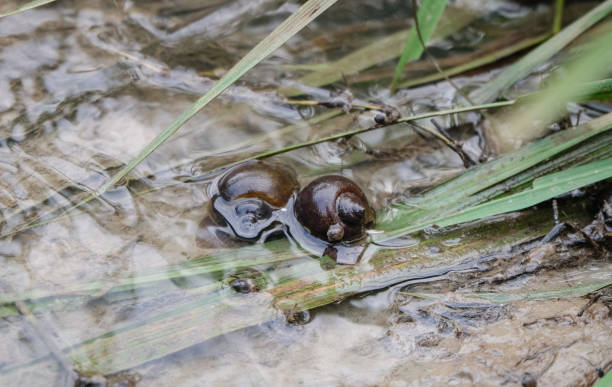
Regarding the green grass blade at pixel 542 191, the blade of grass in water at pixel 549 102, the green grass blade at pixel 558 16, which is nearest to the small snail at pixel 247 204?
the green grass blade at pixel 542 191

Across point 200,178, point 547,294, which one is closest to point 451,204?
point 547,294

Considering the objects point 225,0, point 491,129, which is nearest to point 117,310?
point 491,129

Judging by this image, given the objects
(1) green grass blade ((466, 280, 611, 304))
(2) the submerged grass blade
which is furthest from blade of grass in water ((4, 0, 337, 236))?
(1) green grass blade ((466, 280, 611, 304))

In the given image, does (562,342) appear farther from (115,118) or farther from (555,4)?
(555,4)

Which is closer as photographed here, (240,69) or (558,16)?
(240,69)

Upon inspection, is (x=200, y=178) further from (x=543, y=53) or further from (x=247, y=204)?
(x=543, y=53)
